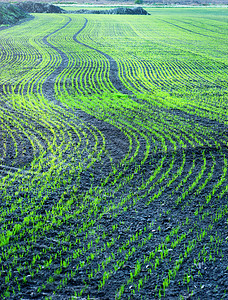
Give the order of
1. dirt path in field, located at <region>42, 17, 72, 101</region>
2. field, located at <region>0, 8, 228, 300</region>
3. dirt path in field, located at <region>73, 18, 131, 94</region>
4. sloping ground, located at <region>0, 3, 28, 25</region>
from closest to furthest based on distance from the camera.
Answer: field, located at <region>0, 8, 228, 300</region> < dirt path in field, located at <region>42, 17, 72, 101</region> < dirt path in field, located at <region>73, 18, 131, 94</region> < sloping ground, located at <region>0, 3, 28, 25</region>

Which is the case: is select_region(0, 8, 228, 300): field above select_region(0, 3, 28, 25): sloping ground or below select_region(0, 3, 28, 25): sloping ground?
below

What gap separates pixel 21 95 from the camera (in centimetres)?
1489

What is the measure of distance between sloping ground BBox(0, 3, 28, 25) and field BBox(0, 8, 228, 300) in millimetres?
35623

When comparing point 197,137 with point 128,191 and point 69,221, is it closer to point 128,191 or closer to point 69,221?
point 128,191

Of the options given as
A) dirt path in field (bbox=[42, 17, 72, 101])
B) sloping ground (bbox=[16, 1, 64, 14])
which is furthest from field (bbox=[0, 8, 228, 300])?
sloping ground (bbox=[16, 1, 64, 14])

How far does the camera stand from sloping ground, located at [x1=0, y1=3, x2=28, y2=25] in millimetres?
47300

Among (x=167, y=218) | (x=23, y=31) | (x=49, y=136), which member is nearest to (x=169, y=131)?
(x=49, y=136)

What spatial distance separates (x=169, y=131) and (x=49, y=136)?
396 centimetres

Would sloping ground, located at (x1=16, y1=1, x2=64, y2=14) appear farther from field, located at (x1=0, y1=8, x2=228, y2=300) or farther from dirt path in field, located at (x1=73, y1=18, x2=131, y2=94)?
field, located at (x1=0, y1=8, x2=228, y2=300)

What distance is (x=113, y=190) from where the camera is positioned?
7383 millimetres

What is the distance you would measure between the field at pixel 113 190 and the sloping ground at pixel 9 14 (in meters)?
35.6

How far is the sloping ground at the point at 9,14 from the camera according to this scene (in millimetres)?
47300

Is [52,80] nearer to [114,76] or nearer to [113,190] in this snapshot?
[114,76]

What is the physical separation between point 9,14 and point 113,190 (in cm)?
5107
